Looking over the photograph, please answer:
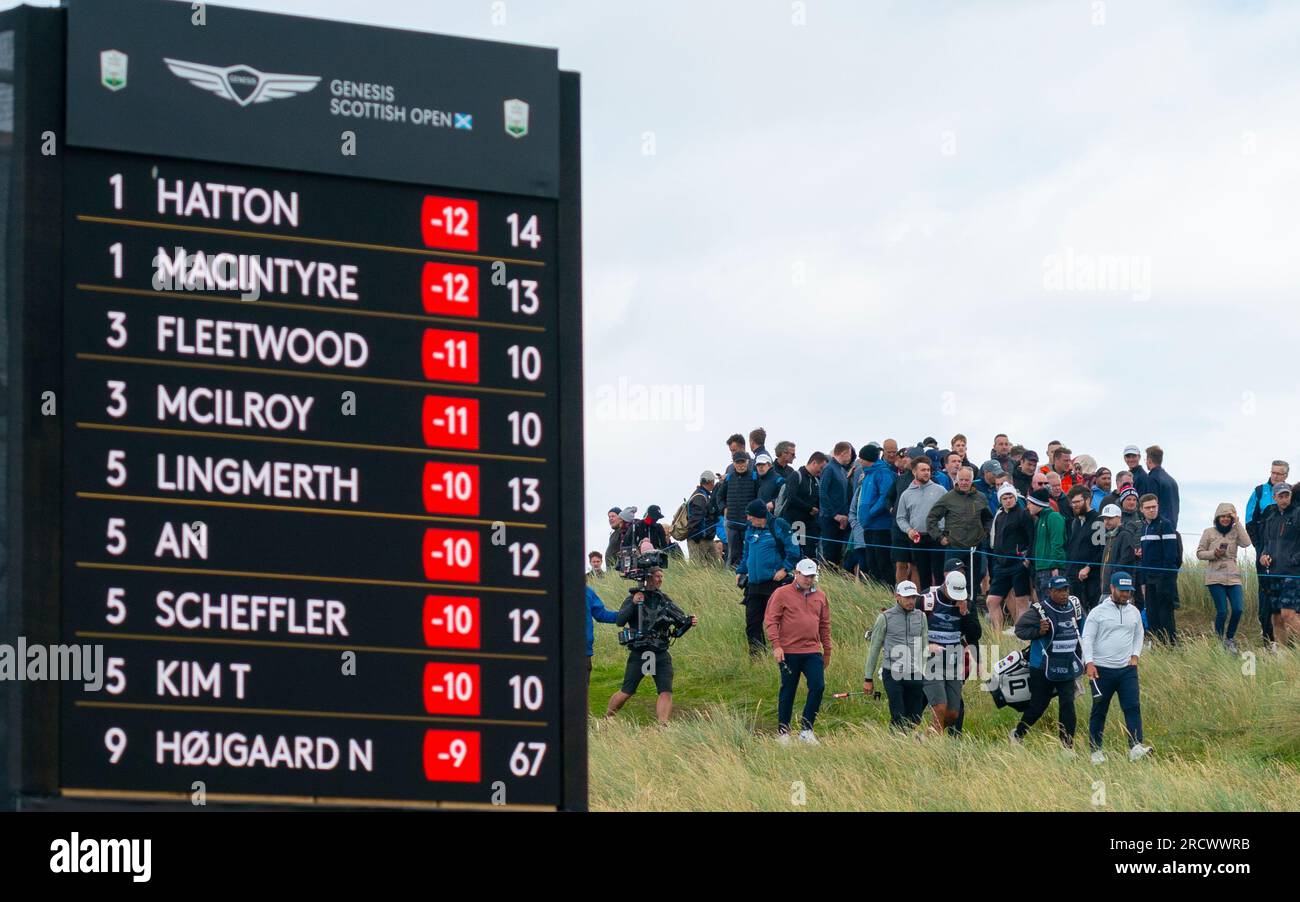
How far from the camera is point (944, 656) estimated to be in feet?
67.1

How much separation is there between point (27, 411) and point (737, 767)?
39.7ft

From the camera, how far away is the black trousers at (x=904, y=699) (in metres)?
20.8

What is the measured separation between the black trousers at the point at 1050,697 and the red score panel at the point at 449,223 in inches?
487

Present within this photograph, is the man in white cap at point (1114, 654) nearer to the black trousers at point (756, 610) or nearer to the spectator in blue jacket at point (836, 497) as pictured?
the black trousers at point (756, 610)

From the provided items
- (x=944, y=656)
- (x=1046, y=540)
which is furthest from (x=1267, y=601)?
(x=944, y=656)

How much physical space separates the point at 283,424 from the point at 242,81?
170cm

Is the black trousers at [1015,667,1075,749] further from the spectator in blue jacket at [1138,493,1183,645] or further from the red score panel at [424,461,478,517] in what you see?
the red score panel at [424,461,478,517]

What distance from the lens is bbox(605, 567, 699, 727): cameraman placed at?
21.6 metres

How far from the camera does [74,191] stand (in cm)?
879

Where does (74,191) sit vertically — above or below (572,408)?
above

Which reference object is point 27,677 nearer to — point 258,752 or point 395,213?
point 258,752

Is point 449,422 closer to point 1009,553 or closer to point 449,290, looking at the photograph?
point 449,290

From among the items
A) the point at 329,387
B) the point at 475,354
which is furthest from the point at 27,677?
the point at 475,354
